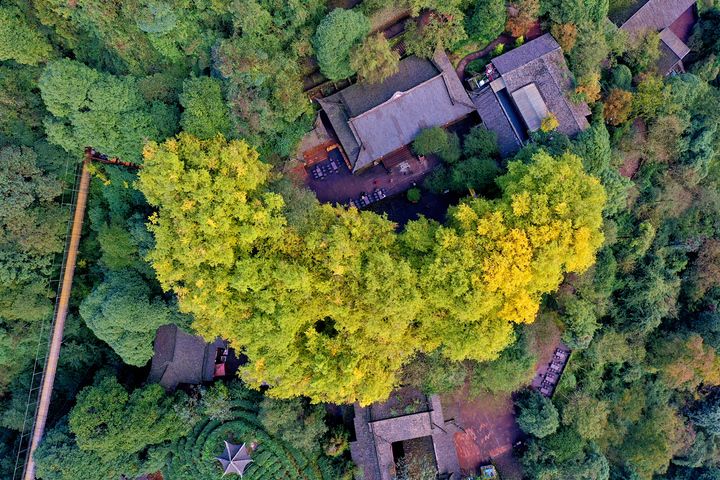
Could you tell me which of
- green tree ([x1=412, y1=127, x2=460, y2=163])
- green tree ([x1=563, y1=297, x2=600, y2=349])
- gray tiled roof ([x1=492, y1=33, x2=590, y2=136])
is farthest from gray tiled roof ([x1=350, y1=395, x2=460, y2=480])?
gray tiled roof ([x1=492, y1=33, x2=590, y2=136])

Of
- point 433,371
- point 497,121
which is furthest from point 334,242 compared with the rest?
point 497,121

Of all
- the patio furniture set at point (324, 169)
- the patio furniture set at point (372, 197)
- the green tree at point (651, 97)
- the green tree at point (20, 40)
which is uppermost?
the green tree at point (20, 40)

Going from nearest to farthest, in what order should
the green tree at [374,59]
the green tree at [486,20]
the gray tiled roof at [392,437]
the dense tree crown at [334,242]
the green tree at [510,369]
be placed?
the dense tree crown at [334,242] < the green tree at [374,59] < the green tree at [510,369] < the green tree at [486,20] < the gray tiled roof at [392,437]

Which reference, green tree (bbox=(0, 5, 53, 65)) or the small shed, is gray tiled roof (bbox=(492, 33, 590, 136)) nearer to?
the small shed

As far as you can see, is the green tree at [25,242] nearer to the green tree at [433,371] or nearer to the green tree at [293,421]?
the green tree at [293,421]

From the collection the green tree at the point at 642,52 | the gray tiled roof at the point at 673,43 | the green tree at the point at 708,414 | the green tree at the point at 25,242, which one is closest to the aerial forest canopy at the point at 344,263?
the green tree at the point at 25,242
